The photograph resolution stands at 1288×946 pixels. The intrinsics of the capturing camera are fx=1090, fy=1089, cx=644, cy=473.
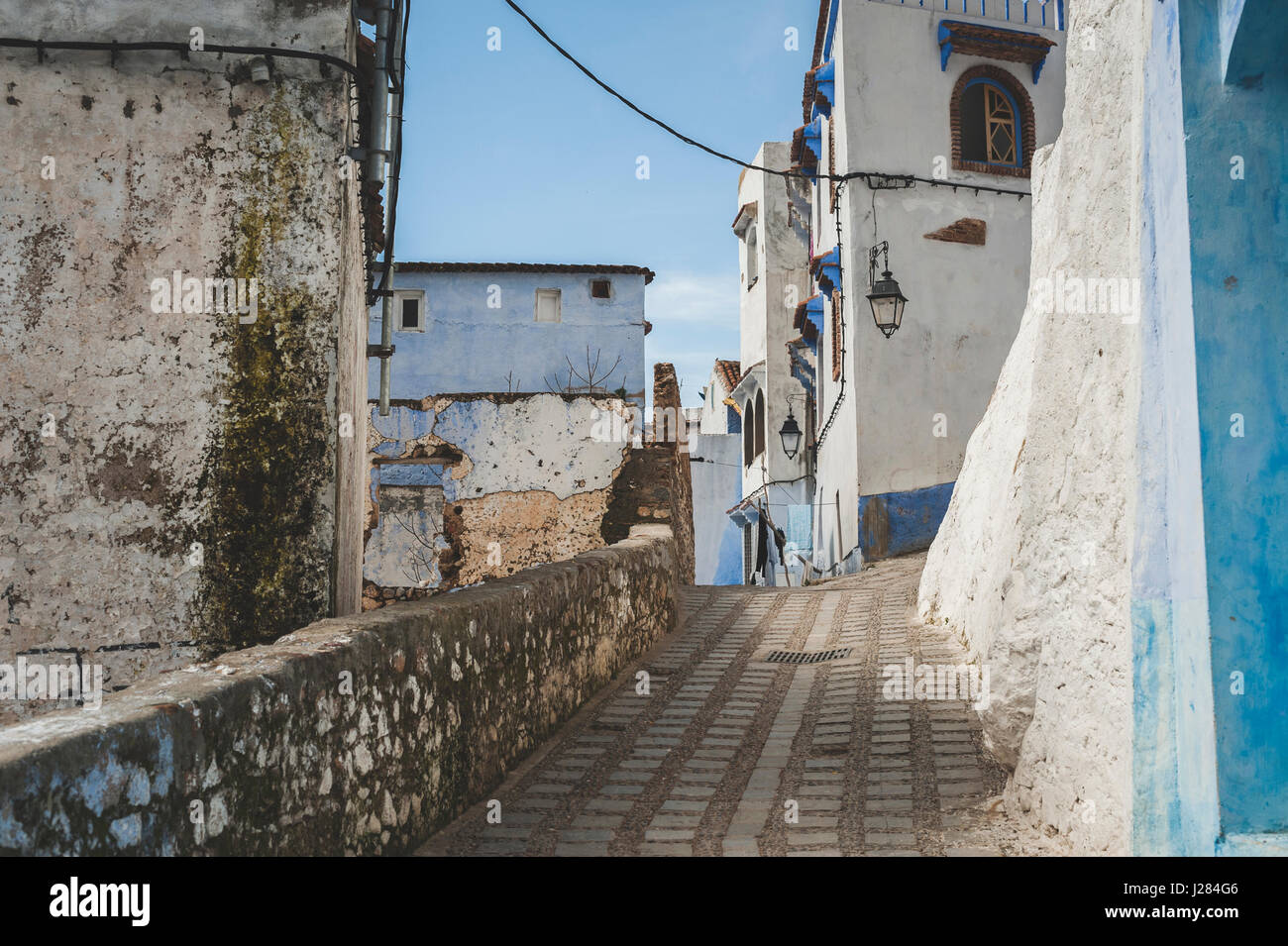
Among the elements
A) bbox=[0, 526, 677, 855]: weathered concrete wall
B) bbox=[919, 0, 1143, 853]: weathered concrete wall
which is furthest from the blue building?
bbox=[0, 526, 677, 855]: weathered concrete wall

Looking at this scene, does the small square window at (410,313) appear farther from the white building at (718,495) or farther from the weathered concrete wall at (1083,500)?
the weathered concrete wall at (1083,500)

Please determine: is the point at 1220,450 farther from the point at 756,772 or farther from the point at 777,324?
the point at 777,324

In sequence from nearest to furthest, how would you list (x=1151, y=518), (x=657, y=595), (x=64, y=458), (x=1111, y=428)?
(x=1151, y=518)
(x=1111, y=428)
(x=64, y=458)
(x=657, y=595)

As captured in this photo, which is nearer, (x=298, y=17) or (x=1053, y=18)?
(x=298, y=17)

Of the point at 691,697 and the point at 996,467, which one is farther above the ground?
the point at 996,467

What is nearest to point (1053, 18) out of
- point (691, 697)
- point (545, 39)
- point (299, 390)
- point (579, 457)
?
point (579, 457)

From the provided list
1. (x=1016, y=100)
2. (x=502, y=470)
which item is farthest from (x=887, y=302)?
(x=1016, y=100)

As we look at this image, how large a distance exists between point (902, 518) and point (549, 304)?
13218 mm

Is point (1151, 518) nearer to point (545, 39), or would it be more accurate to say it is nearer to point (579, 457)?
point (545, 39)

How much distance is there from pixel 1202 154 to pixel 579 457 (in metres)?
9.90

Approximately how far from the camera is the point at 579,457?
12875 millimetres

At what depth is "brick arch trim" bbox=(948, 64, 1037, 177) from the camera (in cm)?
1623

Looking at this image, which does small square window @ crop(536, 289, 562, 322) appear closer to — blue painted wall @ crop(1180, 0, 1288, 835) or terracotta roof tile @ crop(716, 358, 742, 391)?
terracotta roof tile @ crop(716, 358, 742, 391)

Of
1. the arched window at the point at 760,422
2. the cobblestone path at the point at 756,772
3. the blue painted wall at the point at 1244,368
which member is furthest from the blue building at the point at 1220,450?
the arched window at the point at 760,422
